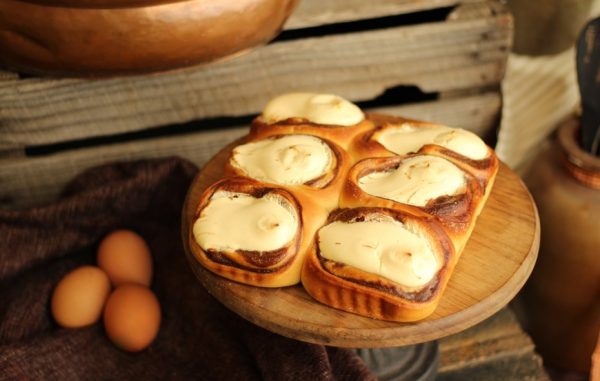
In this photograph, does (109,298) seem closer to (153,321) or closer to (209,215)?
(153,321)

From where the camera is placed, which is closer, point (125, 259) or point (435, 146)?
point (435, 146)

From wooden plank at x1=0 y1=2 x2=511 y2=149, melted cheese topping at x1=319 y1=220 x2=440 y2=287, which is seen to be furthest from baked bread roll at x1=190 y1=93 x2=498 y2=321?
wooden plank at x1=0 y1=2 x2=511 y2=149

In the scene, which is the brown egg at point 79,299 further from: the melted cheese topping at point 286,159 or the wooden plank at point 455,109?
the wooden plank at point 455,109

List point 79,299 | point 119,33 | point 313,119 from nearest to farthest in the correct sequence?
point 119,33 → point 313,119 → point 79,299

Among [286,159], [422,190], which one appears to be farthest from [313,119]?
[422,190]

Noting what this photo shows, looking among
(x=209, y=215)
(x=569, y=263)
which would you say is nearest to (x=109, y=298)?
(x=209, y=215)

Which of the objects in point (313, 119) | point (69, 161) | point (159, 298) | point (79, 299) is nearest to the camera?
point (313, 119)

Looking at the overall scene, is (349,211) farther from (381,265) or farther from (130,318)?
(130,318)
